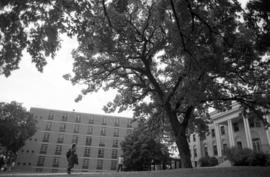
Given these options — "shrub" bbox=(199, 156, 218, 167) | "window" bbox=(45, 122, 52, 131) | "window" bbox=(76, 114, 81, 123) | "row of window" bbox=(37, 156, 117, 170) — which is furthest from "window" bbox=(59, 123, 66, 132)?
"shrub" bbox=(199, 156, 218, 167)

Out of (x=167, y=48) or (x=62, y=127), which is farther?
(x=62, y=127)

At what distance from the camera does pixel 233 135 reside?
36.8 m

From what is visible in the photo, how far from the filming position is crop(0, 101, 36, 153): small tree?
139 ft

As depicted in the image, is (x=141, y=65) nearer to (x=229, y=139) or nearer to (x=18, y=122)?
(x=229, y=139)

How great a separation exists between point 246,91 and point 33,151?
58379mm

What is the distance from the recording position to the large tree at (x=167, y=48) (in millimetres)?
7156

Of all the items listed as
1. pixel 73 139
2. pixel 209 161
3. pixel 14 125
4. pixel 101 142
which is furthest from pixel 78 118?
pixel 209 161

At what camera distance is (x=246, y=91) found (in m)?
16.2

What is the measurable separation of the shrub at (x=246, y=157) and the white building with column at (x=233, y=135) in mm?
3438

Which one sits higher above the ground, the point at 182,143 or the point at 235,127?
the point at 235,127

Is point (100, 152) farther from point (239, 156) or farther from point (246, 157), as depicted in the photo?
point (246, 157)

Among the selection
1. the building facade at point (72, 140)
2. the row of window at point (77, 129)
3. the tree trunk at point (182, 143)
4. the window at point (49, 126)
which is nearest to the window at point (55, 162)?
the building facade at point (72, 140)

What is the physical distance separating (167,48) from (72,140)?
185ft

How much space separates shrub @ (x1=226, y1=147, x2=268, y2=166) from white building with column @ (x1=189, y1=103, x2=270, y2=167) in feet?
11.3
